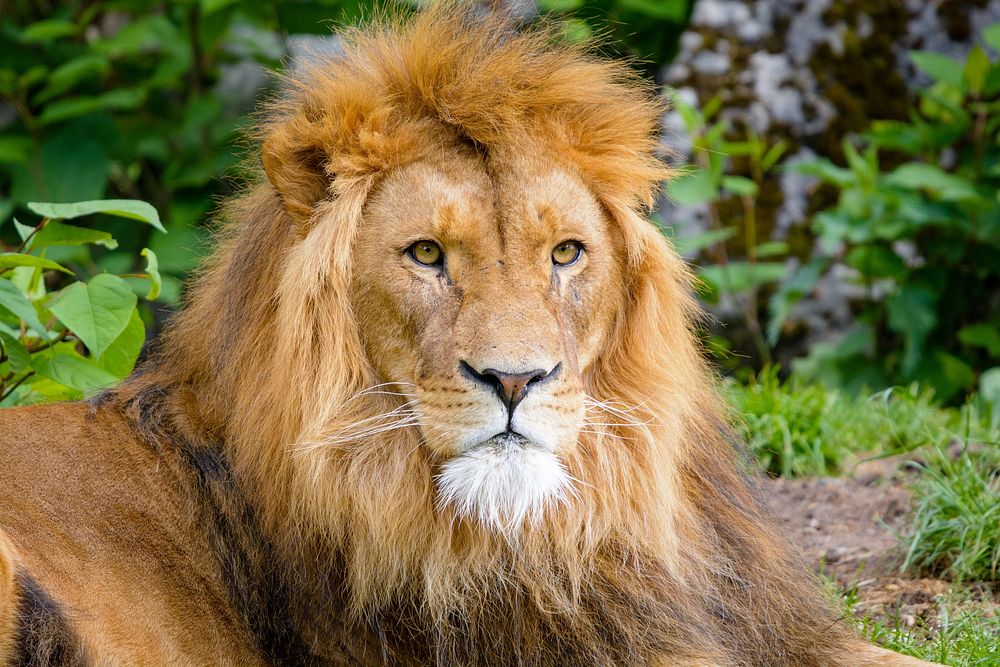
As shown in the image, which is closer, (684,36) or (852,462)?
(852,462)

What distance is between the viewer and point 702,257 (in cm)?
682

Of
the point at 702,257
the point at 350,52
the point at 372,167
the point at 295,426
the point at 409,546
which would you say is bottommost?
the point at 702,257

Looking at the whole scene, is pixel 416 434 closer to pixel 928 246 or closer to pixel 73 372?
pixel 73 372

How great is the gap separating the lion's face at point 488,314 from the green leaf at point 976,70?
373cm

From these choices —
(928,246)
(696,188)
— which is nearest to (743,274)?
(696,188)

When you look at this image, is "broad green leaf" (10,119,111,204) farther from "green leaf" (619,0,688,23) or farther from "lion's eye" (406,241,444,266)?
"lion's eye" (406,241,444,266)

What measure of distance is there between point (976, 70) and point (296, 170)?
4.18 meters

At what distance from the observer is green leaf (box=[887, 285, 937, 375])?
579cm

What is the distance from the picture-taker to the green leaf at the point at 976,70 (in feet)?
19.1

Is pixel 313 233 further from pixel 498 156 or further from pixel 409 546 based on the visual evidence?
pixel 409 546

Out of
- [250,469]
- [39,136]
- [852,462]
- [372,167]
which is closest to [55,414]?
[250,469]

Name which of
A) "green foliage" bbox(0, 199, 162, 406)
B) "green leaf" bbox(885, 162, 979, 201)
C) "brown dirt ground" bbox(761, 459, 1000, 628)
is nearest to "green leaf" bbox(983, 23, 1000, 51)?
"green leaf" bbox(885, 162, 979, 201)

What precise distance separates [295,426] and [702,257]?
4.47 meters

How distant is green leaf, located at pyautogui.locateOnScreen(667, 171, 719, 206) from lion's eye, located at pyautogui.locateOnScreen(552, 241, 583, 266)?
131 inches
